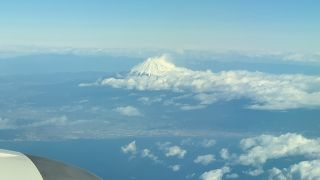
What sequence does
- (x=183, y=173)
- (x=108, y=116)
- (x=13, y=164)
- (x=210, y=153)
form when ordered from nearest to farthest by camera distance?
1. (x=13, y=164)
2. (x=183, y=173)
3. (x=210, y=153)
4. (x=108, y=116)

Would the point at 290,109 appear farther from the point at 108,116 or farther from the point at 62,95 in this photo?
the point at 62,95

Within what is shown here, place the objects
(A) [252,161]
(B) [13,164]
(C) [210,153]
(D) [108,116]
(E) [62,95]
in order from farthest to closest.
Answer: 1. (E) [62,95]
2. (D) [108,116]
3. (C) [210,153]
4. (A) [252,161]
5. (B) [13,164]

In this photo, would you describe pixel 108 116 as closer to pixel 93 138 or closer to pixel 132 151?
pixel 93 138

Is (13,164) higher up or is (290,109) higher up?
(13,164)

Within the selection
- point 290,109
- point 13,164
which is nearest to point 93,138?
point 290,109

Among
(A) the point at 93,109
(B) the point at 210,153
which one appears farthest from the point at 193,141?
(A) the point at 93,109

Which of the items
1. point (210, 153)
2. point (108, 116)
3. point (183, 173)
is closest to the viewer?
point (183, 173)

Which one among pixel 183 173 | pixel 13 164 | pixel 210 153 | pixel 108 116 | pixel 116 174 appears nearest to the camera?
pixel 13 164

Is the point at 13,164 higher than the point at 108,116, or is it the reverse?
the point at 13,164

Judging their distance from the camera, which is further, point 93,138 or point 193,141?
point 193,141
